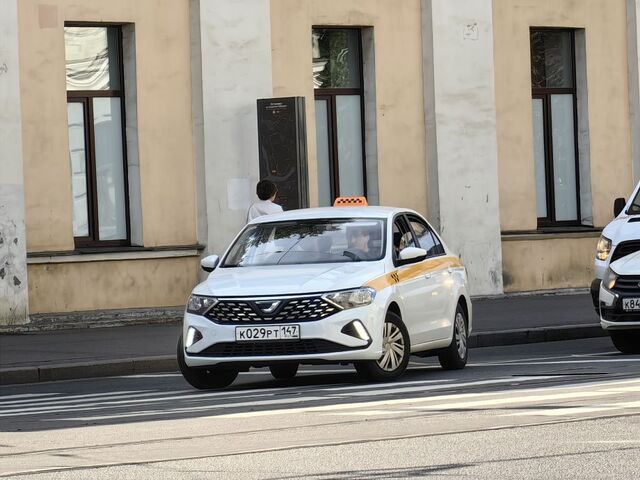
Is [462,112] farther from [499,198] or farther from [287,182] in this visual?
[287,182]

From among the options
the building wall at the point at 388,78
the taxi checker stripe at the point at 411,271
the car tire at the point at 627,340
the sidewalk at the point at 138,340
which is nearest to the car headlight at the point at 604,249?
the car tire at the point at 627,340

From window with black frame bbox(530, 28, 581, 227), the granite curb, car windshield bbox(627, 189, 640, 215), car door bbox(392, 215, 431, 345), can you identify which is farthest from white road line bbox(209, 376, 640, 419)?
window with black frame bbox(530, 28, 581, 227)

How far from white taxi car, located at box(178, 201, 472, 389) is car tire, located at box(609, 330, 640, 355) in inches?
76.4

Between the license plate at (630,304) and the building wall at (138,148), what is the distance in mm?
9882

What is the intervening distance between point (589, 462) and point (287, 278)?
19.7ft

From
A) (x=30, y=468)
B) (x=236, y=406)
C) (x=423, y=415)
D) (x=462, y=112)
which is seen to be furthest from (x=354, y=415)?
(x=462, y=112)

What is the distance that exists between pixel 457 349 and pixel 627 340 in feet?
7.25

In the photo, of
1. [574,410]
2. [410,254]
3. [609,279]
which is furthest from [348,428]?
[609,279]

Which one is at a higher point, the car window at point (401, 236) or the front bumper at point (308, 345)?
the car window at point (401, 236)

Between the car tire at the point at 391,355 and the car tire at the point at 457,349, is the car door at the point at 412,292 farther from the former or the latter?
the car tire at the point at 457,349

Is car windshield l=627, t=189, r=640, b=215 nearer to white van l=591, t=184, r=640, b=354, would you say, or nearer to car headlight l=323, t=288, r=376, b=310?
white van l=591, t=184, r=640, b=354

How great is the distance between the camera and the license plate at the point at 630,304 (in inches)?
664

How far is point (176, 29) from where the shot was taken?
25.6 metres

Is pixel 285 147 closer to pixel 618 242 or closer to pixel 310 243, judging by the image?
pixel 618 242
